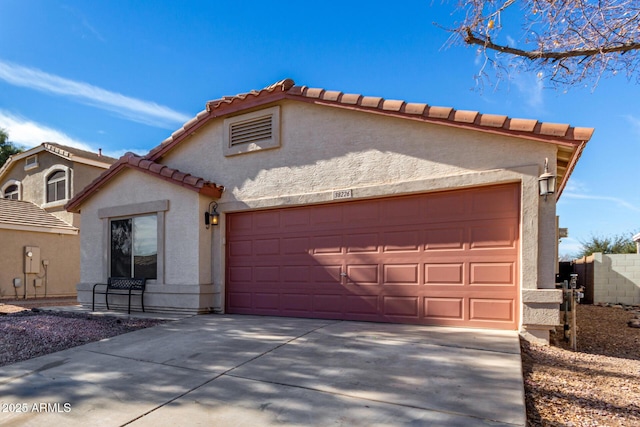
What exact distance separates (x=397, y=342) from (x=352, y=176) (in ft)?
10.9

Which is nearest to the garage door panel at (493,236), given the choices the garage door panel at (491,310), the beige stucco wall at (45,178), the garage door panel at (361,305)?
the garage door panel at (491,310)

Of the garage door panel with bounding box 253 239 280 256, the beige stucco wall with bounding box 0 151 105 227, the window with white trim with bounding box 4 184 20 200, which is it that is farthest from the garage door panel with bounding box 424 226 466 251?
the window with white trim with bounding box 4 184 20 200

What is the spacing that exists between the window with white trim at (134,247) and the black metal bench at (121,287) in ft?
0.47

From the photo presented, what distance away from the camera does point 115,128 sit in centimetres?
1669

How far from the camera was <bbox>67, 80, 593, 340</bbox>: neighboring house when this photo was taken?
5949 millimetres

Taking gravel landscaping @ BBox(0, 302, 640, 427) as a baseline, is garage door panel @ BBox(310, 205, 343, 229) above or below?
above

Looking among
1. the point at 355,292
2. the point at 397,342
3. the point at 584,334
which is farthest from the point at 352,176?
the point at 584,334

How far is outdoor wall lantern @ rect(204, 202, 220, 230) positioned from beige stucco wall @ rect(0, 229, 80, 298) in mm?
10493

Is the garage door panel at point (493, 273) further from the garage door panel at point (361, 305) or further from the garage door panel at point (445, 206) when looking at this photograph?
the garage door panel at point (361, 305)

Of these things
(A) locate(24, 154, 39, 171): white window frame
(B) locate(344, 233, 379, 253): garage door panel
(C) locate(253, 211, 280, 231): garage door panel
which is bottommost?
(B) locate(344, 233, 379, 253): garage door panel

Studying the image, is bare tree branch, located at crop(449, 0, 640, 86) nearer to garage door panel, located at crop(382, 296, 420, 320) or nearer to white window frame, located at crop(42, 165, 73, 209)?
garage door panel, located at crop(382, 296, 420, 320)

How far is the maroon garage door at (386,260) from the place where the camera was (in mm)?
6102

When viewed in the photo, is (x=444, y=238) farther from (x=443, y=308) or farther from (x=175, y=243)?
(x=175, y=243)

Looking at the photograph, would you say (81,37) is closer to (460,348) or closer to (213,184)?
(213,184)
